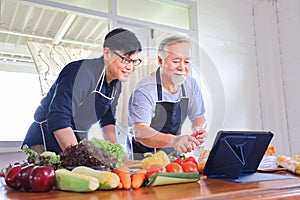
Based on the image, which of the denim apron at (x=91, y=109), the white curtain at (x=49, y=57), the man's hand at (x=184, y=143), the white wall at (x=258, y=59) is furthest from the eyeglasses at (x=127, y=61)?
the white wall at (x=258, y=59)

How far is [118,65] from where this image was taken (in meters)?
1.24

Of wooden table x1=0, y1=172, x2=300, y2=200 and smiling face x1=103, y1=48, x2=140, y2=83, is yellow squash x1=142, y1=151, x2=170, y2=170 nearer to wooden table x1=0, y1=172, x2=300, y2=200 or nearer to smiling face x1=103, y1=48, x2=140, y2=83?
wooden table x1=0, y1=172, x2=300, y2=200

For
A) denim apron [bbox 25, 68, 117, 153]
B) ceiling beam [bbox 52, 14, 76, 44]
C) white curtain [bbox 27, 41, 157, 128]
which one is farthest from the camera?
Answer: ceiling beam [bbox 52, 14, 76, 44]

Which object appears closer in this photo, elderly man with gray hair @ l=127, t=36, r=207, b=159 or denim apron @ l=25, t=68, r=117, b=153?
elderly man with gray hair @ l=127, t=36, r=207, b=159

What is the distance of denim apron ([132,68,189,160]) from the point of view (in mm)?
1178

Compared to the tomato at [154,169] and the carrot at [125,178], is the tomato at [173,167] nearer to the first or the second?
the tomato at [154,169]

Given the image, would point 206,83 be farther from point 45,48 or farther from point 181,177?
point 45,48

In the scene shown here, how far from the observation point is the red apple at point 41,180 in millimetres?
796

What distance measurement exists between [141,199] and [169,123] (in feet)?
1.91

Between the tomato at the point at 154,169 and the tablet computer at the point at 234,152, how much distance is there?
146mm

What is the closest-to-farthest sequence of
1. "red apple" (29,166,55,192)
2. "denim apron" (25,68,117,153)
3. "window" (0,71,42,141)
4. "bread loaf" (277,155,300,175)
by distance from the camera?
"red apple" (29,166,55,192) → "bread loaf" (277,155,300,175) → "denim apron" (25,68,117,153) → "window" (0,71,42,141)

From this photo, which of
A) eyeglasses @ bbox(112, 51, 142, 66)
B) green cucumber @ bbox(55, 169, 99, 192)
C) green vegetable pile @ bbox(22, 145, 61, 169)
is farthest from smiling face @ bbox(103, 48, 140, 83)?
green cucumber @ bbox(55, 169, 99, 192)

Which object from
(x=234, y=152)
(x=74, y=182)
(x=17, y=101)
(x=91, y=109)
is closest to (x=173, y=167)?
(x=234, y=152)

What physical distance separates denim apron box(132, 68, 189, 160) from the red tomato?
0.18 meters
